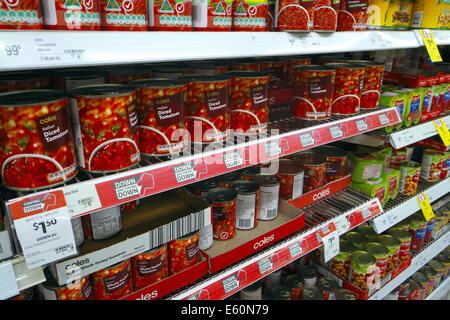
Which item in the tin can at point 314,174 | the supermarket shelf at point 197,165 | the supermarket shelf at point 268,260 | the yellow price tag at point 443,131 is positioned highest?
the supermarket shelf at point 197,165

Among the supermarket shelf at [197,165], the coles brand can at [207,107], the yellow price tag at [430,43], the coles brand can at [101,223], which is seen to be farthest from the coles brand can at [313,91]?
the coles brand can at [101,223]

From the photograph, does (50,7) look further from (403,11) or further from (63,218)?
(403,11)

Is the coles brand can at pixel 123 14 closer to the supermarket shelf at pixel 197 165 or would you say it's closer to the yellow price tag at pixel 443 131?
the supermarket shelf at pixel 197 165

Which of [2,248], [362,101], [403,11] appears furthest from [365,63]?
[2,248]

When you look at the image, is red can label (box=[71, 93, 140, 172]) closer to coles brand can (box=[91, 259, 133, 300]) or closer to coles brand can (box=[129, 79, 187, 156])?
coles brand can (box=[129, 79, 187, 156])

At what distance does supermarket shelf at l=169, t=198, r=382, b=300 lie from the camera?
1.09m

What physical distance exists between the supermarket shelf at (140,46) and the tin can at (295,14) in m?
0.03

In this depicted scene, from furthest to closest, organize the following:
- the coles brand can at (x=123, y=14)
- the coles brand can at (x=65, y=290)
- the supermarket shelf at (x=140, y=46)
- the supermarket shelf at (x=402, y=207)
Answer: the supermarket shelf at (x=402, y=207)
the coles brand can at (x=65, y=290)
the coles brand can at (x=123, y=14)
the supermarket shelf at (x=140, y=46)

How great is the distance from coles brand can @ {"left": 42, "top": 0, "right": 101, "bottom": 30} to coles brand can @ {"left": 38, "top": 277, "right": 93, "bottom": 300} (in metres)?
0.61

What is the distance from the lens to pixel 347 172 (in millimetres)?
1765

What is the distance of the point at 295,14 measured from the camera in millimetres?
1021

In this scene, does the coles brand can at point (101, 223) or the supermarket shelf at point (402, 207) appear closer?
the coles brand can at point (101, 223)

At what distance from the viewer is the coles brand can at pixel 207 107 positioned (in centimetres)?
97
